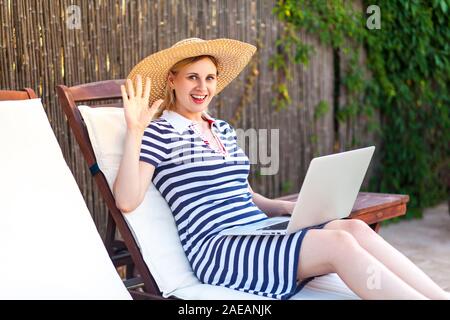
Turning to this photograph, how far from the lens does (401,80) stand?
18.0 ft

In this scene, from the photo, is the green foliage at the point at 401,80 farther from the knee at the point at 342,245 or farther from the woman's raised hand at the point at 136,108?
the knee at the point at 342,245

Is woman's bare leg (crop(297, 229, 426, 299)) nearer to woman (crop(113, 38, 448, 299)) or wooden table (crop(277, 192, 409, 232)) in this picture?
woman (crop(113, 38, 448, 299))

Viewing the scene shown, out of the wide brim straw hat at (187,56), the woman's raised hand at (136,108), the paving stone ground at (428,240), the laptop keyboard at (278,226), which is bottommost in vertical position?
the paving stone ground at (428,240)

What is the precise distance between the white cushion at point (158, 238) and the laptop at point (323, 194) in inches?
8.3

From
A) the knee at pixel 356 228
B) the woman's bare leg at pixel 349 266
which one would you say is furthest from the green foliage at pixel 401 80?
the woman's bare leg at pixel 349 266

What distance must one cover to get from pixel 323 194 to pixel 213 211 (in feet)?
1.43

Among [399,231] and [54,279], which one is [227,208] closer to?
[54,279]

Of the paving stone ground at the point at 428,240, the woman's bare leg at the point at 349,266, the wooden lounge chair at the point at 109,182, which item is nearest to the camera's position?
the woman's bare leg at the point at 349,266

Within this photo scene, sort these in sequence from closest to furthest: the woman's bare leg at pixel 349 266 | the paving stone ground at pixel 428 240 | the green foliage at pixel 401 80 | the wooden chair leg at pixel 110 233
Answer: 1. the woman's bare leg at pixel 349 266
2. the wooden chair leg at pixel 110 233
3. the paving stone ground at pixel 428 240
4. the green foliage at pixel 401 80

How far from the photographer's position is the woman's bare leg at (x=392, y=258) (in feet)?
6.97

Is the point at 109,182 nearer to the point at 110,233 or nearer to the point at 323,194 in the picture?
the point at 110,233

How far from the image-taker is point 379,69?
5441 millimetres

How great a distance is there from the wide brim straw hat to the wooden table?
0.73 meters

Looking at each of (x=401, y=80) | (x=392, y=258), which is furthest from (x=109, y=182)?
(x=401, y=80)
